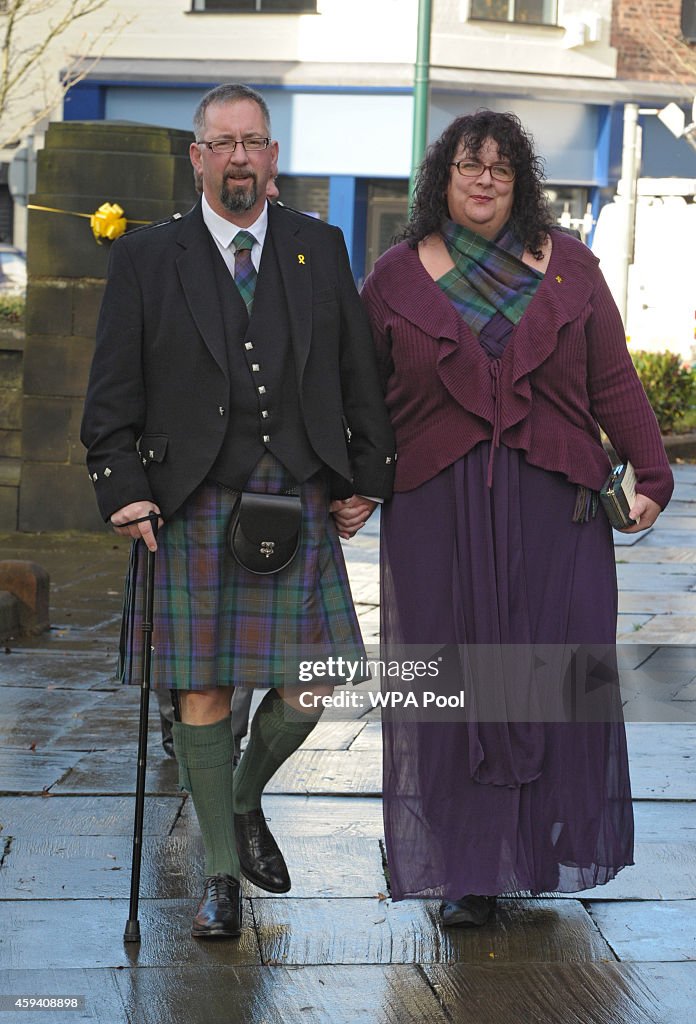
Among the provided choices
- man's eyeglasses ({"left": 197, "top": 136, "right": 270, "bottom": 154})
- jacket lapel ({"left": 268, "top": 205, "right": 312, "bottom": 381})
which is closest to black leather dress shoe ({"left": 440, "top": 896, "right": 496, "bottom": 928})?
jacket lapel ({"left": 268, "top": 205, "right": 312, "bottom": 381})

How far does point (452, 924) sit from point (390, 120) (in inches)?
845

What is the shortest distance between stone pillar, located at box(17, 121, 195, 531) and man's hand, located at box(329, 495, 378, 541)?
6.10m

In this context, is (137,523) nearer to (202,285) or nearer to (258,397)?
(258,397)

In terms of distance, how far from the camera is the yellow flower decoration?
1027 cm

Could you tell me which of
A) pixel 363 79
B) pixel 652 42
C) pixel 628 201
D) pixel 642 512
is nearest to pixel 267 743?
pixel 642 512

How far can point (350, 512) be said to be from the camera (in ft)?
14.7

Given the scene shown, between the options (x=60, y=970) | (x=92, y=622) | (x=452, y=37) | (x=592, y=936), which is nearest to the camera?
(x=60, y=970)

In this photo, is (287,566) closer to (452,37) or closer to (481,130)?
(481,130)

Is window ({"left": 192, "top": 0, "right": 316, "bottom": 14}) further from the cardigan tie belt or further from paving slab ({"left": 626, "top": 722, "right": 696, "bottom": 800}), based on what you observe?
the cardigan tie belt

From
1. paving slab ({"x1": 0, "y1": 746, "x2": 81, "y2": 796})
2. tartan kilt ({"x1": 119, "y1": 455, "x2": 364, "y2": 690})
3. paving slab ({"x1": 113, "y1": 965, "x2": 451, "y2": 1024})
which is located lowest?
paving slab ({"x1": 0, "y1": 746, "x2": 81, "y2": 796})

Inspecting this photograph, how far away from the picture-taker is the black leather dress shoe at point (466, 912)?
4.29 metres

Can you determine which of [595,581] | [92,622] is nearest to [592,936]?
[595,581]

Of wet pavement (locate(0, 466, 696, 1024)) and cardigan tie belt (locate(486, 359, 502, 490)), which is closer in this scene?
wet pavement (locate(0, 466, 696, 1024))

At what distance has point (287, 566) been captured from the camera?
4336 mm
